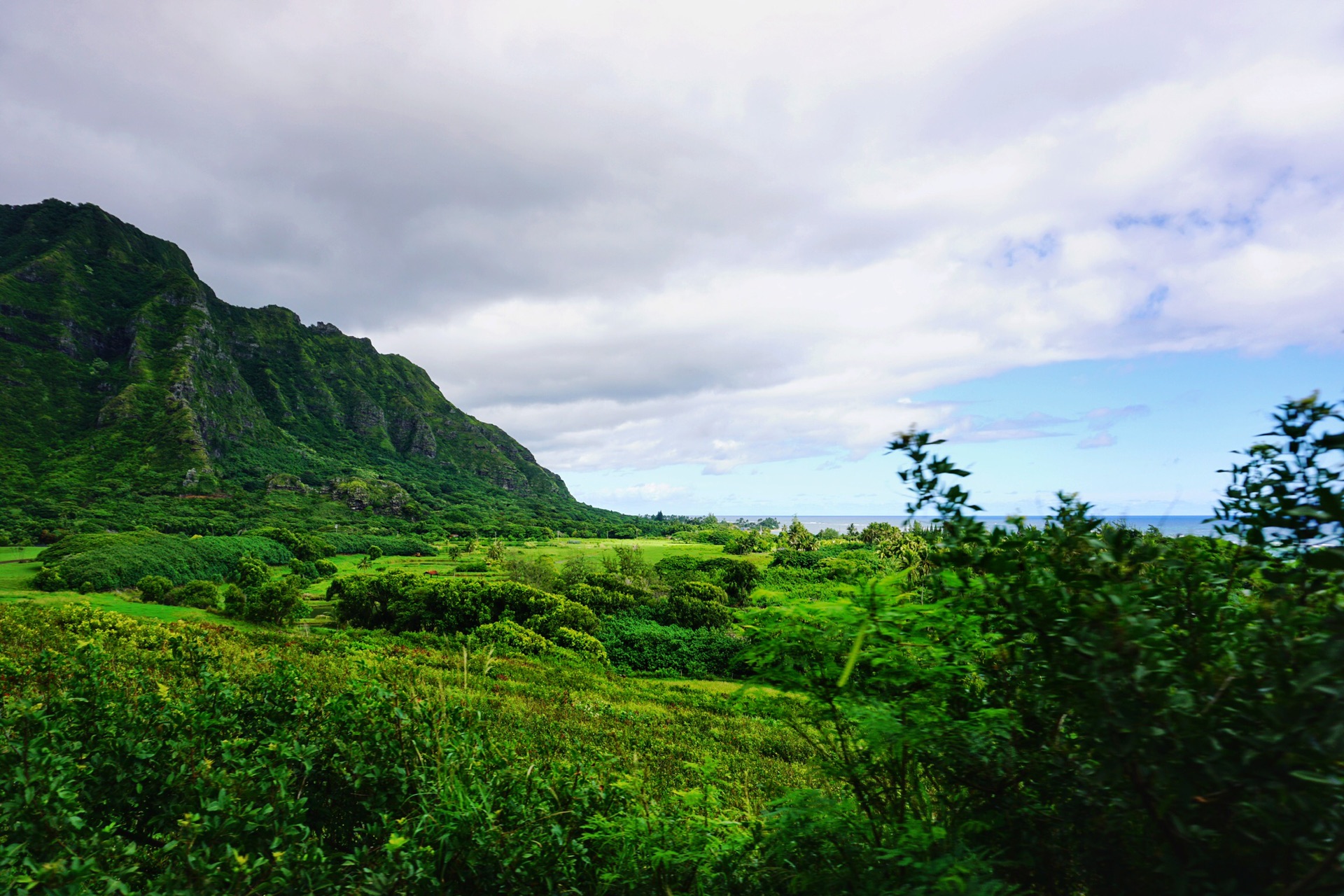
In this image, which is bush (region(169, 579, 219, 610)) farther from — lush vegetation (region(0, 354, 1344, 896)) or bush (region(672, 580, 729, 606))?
lush vegetation (region(0, 354, 1344, 896))

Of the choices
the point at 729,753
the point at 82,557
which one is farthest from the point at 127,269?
the point at 729,753

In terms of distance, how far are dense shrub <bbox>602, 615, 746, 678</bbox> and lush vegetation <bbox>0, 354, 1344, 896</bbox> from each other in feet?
110

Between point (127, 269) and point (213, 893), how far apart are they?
25327 cm

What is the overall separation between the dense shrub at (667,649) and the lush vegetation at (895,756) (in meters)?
33.7

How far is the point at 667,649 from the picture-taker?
1503 inches

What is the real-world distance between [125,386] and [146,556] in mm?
106646

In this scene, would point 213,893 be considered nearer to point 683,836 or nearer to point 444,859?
point 444,859

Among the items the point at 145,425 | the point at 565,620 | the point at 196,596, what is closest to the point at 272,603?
the point at 196,596

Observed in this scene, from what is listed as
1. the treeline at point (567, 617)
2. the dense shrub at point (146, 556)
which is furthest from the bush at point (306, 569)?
the treeline at point (567, 617)

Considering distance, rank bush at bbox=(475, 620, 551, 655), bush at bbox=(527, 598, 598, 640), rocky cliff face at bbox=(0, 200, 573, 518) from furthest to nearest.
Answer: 1. rocky cliff face at bbox=(0, 200, 573, 518)
2. bush at bbox=(527, 598, 598, 640)
3. bush at bbox=(475, 620, 551, 655)

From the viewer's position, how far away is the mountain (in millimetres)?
101812

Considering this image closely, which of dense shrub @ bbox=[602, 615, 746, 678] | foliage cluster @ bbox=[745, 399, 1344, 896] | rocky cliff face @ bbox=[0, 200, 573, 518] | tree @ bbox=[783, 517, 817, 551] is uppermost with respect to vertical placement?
rocky cliff face @ bbox=[0, 200, 573, 518]

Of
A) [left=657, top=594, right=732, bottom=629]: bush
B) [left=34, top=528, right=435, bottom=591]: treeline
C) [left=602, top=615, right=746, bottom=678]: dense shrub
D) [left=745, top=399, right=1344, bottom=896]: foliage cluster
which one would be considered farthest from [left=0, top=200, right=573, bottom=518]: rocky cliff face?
[left=745, top=399, right=1344, bottom=896]: foliage cluster

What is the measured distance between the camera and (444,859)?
2.35 metres
